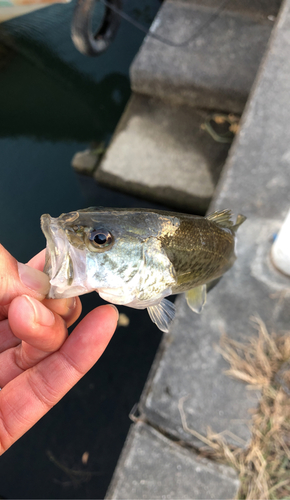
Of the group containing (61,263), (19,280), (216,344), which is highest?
(61,263)

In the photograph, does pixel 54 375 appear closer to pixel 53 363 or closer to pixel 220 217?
pixel 53 363

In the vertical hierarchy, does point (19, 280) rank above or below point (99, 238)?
below

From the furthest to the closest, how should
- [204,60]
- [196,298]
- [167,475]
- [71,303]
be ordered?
[204,60]
[167,475]
[196,298]
[71,303]

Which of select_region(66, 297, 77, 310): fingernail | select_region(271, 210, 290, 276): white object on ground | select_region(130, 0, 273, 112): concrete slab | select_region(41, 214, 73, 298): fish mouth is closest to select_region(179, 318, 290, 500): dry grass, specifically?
select_region(271, 210, 290, 276): white object on ground

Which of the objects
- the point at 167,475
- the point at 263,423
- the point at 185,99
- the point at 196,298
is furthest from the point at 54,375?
the point at 185,99

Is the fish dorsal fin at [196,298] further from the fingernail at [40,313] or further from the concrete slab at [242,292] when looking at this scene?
the concrete slab at [242,292]

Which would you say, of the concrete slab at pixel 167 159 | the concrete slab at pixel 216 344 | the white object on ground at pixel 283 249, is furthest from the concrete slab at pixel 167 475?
the concrete slab at pixel 167 159

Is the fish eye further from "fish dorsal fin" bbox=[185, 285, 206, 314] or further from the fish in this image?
"fish dorsal fin" bbox=[185, 285, 206, 314]
